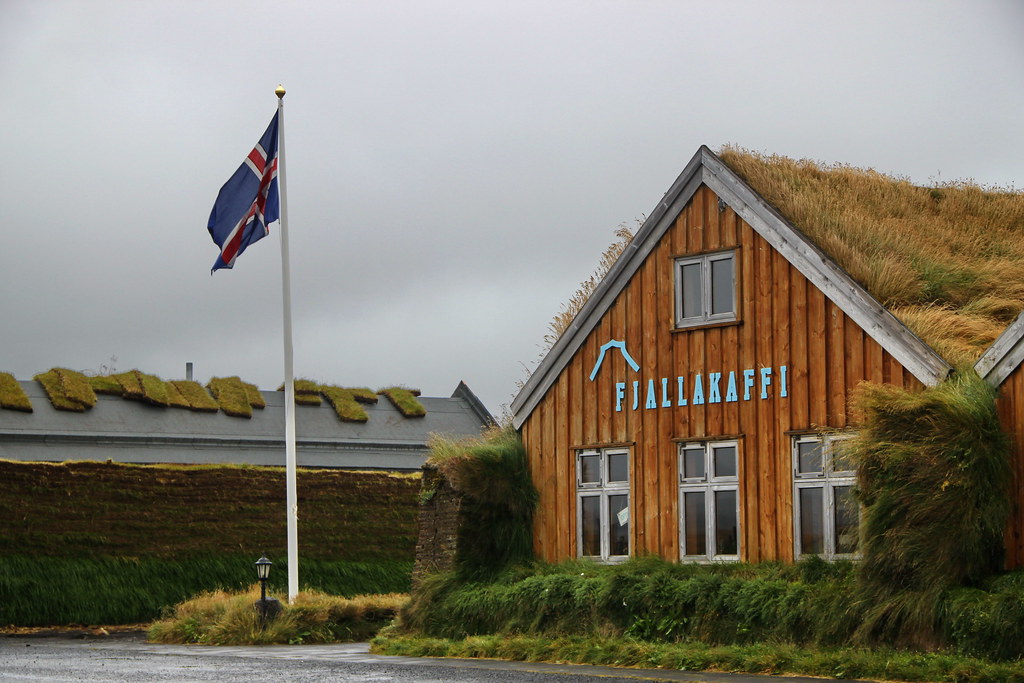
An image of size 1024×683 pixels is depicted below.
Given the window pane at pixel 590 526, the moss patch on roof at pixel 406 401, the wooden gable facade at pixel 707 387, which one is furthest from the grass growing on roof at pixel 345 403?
the window pane at pixel 590 526

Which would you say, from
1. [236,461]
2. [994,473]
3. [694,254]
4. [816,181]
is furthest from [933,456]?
[236,461]

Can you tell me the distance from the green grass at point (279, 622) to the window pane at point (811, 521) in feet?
29.6

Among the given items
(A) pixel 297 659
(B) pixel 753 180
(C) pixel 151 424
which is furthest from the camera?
(C) pixel 151 424

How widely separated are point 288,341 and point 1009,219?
1228 centimetres

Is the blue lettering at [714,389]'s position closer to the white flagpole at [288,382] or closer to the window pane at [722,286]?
the window pane at [722,286]

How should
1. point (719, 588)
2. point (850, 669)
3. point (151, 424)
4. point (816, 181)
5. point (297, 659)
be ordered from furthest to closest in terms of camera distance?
point (151, 424) < point (816, 181) < point (297, 659) < point (719, 588) < point (850, 669)

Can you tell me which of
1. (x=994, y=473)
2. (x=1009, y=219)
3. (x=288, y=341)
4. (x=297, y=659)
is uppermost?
(x=1009, y=219)

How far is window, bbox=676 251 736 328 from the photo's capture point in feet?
58.6

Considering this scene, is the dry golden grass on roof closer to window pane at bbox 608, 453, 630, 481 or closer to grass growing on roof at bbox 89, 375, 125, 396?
window pane at bbox 608, 453, 630, 481

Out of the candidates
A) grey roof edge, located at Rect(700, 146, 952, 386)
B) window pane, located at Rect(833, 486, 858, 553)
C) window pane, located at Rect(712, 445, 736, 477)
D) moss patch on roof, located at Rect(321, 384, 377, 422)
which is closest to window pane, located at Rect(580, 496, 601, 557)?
window pane, located at Rect(712, 445, 736, 477)

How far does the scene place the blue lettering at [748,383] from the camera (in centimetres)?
1723

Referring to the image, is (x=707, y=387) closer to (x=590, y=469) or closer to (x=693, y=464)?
(x=693, y=464)

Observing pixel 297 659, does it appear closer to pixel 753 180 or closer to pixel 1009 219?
pixel 753 180

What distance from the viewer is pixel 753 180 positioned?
1881cm
